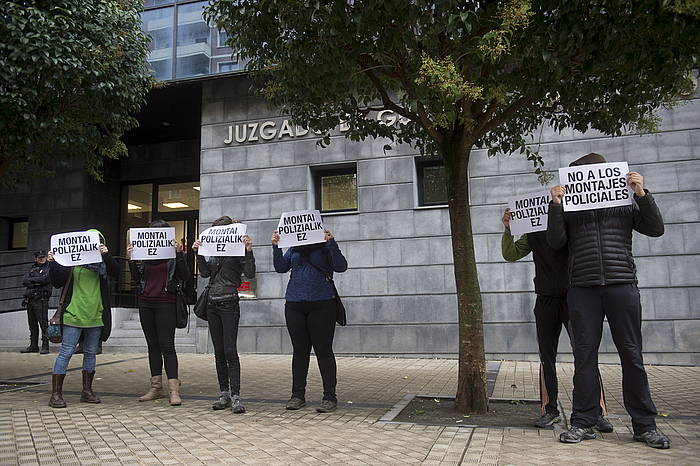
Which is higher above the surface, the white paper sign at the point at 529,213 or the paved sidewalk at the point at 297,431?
the white paper sign at the point at 529,213

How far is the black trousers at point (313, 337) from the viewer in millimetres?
6051

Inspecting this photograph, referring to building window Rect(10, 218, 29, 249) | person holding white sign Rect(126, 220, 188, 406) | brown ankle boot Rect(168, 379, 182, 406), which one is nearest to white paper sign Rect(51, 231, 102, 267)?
person holding white sign Rect(126, 220, 188, 406)

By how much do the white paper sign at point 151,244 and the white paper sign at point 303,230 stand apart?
54.6 inches

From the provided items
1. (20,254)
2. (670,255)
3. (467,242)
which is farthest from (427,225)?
(20,254)

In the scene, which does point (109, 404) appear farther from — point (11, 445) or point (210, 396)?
point (11, 445)

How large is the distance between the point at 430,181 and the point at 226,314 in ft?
20.9

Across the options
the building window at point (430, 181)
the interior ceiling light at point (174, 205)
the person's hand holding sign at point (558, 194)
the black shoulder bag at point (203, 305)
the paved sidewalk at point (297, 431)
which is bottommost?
the paved sidewalk at point (297, 431)

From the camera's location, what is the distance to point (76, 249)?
6.66 metres

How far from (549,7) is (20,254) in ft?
50.1

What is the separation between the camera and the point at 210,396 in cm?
695

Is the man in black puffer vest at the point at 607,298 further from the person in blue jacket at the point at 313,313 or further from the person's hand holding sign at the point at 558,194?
the person in blue jacket at the point at 313,313

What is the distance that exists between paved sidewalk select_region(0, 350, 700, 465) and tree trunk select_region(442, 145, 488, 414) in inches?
28.6

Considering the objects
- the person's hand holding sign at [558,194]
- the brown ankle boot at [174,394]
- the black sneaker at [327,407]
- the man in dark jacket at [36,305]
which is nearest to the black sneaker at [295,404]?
the black sneaker at [327,407]

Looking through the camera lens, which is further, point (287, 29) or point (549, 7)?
point (287, 29)
